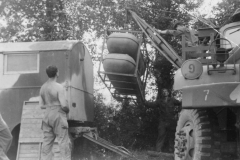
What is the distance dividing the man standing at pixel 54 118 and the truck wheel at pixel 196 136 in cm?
178

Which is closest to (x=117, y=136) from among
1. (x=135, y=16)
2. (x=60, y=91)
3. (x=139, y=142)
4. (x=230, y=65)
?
(x=139, y=142)

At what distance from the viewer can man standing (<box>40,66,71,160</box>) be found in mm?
7309

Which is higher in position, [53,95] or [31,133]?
[53,95]

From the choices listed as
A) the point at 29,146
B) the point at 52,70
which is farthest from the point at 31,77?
the point at 52,70

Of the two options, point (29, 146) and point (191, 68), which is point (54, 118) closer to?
point (191, 68)

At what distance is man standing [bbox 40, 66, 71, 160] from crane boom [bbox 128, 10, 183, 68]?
487cm

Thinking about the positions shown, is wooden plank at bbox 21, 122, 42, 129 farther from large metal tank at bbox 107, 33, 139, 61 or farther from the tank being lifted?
large metal tank at bbox 107, 33, 139, 61

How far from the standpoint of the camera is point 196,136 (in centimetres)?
676

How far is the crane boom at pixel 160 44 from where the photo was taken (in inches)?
466

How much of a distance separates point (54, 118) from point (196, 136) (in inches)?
86.9

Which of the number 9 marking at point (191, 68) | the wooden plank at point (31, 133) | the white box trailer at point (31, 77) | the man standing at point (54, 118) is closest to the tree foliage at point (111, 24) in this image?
the white box trailer at point (31, 77)

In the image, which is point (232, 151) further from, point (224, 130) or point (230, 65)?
point (230, 65)

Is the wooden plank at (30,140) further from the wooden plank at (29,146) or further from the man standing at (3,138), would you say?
the man standing at (3,138)

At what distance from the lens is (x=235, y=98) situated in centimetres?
597
